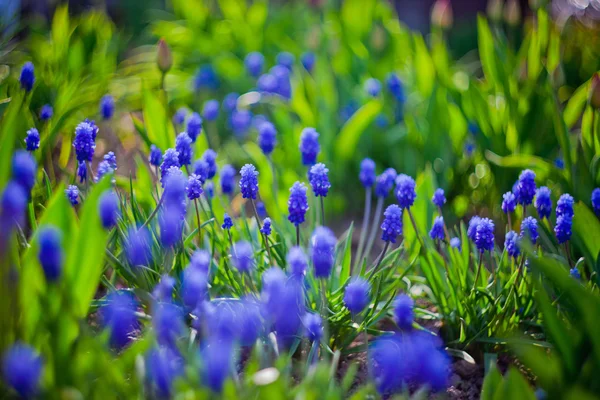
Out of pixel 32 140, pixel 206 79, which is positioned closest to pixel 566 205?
pixel 32 140

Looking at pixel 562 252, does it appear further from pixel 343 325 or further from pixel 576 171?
pixel 343 325

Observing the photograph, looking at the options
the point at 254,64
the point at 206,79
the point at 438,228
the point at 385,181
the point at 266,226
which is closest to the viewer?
the point at 266,226

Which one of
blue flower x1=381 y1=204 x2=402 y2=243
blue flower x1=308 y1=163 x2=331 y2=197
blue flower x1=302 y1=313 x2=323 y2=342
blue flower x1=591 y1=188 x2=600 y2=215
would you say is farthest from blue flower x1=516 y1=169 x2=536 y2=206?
blue flower x1=302 y1=313 x2=323 y2=342

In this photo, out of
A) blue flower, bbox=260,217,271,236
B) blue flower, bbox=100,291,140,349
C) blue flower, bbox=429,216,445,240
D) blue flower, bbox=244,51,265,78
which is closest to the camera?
blue flower, bbox=100,291,140,349

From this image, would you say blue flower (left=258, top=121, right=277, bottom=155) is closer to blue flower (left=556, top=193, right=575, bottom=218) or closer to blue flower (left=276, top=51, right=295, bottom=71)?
blue flower (left=556, top=193, right=575, bottom=218)

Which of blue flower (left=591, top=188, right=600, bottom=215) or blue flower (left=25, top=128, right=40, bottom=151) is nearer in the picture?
blue flower (left=25, top=128, right=40, bottom=151)

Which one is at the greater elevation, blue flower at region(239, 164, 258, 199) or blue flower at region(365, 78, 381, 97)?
blue flower at region(365, 78, 381, 97)

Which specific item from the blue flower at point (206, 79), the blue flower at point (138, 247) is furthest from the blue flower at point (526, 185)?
the blue flower at point (206, 79)

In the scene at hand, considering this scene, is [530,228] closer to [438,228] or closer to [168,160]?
[438,228]
